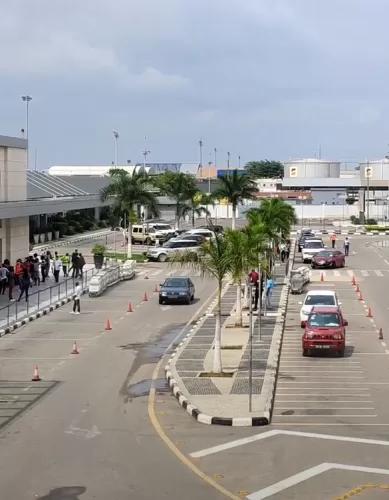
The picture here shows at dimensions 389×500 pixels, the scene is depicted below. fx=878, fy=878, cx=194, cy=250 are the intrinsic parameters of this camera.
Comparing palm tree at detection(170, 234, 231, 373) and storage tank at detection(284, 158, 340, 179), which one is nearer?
palm tree at detection(170, 234, 231, 373)

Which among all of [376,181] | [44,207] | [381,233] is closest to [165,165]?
[376,181]

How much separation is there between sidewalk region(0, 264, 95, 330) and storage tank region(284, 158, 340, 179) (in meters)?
101

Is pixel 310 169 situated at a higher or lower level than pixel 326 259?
higher

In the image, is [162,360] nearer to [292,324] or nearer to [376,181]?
[292,324]

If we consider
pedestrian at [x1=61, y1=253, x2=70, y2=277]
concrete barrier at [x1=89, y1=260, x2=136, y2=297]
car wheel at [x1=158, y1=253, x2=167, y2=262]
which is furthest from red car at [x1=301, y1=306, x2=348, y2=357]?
car wheel at [x1=158, y1=253, x2=167, y2=262]

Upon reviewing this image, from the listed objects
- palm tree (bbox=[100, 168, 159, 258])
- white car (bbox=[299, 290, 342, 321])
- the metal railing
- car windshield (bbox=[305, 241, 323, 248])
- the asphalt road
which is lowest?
the asphalt road

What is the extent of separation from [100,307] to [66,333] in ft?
23.9

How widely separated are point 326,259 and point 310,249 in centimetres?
411

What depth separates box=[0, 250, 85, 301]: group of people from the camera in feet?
121

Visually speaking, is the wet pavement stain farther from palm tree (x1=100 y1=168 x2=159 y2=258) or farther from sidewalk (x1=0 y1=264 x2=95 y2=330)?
palm tree (x1=100 y1=168 x2=159 y2=258)

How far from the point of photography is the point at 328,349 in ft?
83.5

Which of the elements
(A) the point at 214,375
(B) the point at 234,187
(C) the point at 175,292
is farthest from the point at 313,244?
(A) the point at 214,375

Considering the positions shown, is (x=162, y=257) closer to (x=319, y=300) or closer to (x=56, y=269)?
(x=56, y=269)

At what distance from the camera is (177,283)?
38812 mm
